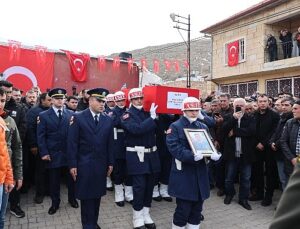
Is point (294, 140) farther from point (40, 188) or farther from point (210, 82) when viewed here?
point (210, 82)

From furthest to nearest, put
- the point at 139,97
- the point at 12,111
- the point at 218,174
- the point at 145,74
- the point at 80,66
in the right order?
the point at 145,74 → the point at 80,66 → the point at 218,174 → the point at 12,111 → the point at 139,97

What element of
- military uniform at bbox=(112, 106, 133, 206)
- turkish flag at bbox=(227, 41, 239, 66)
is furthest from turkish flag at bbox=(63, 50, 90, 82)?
turkish flag at bbox=(227, 41, 239, 66)

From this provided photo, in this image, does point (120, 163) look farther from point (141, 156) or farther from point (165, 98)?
point (165, 98)

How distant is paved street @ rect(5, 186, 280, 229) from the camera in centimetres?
471

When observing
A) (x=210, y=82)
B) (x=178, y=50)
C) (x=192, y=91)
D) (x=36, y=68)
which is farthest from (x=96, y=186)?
(x=178, y=50)

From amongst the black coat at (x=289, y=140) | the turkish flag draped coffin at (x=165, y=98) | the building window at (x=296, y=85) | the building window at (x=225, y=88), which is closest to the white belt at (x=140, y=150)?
the turkish flag draped coffin at (x=165, y=98)

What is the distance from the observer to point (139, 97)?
4812 millimetres

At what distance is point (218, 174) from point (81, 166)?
139 inches

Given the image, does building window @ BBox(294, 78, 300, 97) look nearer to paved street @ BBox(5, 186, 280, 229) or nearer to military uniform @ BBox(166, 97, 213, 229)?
paved street @ BBox(5, 186, 280, 229)

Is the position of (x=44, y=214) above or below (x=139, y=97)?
below

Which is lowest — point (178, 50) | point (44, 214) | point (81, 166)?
point (44, 214)

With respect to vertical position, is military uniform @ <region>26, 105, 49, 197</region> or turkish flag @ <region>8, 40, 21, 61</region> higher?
turkish flag @ <region>8, 40, 21, 61</region>

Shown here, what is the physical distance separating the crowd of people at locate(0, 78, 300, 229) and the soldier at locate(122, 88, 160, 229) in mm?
15

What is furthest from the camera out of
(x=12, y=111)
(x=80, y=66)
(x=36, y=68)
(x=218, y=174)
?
(x=80, y=66)
